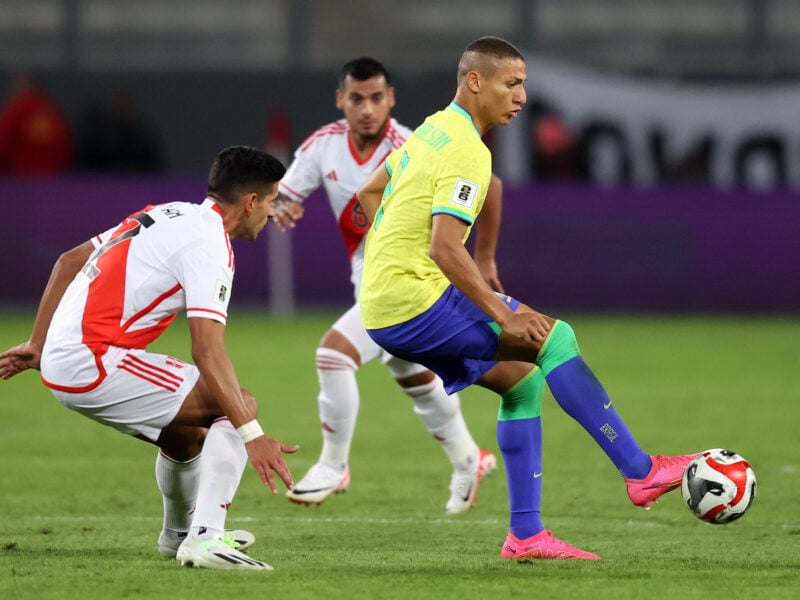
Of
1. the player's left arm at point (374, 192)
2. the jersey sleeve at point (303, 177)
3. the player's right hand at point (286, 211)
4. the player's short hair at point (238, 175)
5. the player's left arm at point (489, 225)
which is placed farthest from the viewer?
the jersey sleeve at point (303, 177)

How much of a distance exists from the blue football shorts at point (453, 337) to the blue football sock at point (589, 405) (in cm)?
24

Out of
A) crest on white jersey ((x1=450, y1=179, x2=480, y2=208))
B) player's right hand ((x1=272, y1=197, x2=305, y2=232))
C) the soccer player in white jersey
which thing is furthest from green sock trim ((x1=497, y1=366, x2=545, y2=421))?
player's right hand ((x1=272, y1=197, x2=305, y2=232))

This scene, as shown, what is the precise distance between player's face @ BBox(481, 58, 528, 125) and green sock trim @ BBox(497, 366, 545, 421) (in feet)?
→ 3.48

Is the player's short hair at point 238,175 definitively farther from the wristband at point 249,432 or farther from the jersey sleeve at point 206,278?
the wristband at point 249,432

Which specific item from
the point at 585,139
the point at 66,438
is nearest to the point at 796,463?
the point at 66,438

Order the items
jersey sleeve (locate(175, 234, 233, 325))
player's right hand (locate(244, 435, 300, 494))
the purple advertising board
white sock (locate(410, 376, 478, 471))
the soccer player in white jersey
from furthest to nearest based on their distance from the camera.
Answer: the purple advertising board
white sock (locate(410, 376, 478, 471))
the soccer player in white jersey
jersey sleeve (locate(175, 234, 233, 325))
player's right hand (locate(244, 435, 300, 494))

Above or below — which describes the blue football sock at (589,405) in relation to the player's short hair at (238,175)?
below

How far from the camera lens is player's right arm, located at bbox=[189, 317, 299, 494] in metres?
5.40

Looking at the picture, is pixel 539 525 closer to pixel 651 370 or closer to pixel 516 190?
pixel 651 370

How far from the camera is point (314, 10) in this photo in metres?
21.0

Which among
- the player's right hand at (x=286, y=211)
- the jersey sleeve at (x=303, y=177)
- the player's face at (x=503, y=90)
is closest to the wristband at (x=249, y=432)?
the player's face at (x=503, y=90)

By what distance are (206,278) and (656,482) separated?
191 centimetres

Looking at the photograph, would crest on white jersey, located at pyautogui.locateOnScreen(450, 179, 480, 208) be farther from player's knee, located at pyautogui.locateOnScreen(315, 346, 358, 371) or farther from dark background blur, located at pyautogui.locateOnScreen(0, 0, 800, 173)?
dark background blur, located at pyautogui.locateOnScreen(0, 0, 800, 173)

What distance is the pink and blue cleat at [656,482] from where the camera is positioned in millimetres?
5730
